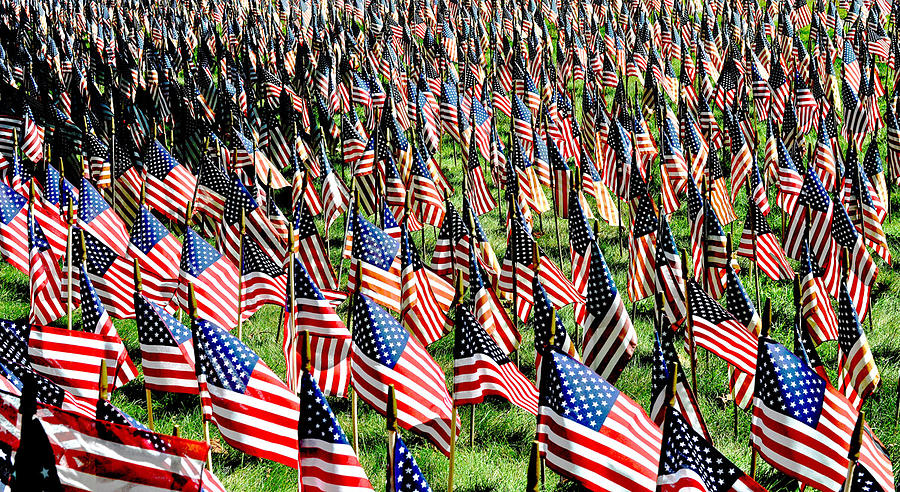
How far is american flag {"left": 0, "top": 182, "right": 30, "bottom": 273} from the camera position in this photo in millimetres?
12234

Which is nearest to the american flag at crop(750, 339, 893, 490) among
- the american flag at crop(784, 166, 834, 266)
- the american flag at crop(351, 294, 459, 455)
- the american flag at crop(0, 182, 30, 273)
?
the american flag at crop(351, 294, 459, 455)

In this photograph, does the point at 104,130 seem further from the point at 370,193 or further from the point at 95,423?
the point at 95,423

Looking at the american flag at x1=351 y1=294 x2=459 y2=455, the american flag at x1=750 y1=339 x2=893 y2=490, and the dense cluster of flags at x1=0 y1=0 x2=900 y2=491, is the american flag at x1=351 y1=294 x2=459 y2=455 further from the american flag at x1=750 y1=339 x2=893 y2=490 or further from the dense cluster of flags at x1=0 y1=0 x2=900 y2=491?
the american flag at x1=750 y1=339 x2=893 y2=490

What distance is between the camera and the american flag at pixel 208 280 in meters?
10.1

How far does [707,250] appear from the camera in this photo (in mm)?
11227

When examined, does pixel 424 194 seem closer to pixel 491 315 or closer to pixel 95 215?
pixel 95 215

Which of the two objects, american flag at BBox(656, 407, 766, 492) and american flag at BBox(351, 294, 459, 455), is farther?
american flag at BBox(351, 294, 459, 455)

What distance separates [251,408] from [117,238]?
5.79m

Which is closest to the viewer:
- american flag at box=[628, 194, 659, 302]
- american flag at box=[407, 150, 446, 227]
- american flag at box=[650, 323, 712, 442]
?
american flag at box=[650, 323, 712, 442]

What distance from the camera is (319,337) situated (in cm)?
893

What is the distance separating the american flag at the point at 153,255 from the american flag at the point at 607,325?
4677 mm

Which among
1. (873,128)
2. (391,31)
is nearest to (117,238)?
(873,128)

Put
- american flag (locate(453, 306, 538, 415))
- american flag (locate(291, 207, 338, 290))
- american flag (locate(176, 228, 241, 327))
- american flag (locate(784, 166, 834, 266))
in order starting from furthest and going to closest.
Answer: american flag (locate(784, 166, 834, 266)) < american flag (locate(291, 207, 338, 290)) < american flag (locate(176, 228, 241, 327)) < american flag (locate(453, 306, 538, 415))

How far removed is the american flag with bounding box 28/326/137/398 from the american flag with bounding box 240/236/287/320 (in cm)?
206
